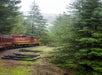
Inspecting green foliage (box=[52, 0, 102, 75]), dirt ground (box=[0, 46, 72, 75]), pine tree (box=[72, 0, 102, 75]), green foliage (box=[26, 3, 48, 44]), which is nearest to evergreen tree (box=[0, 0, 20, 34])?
green foliage (box=[52, 0, 102, 75])

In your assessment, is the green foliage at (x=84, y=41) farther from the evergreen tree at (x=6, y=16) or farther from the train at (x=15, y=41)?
the evergreen tree at (x=6, y=16)

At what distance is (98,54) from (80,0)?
6180mm

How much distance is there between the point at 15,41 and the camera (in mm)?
36219

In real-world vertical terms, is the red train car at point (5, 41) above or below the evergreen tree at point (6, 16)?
below

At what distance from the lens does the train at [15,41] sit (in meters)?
29.8

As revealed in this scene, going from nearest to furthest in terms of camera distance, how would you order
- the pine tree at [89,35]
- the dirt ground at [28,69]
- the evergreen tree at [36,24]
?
the dirt ground at [28,69]
the pine tree at [89,35]
the evergreen tree at [36,24]

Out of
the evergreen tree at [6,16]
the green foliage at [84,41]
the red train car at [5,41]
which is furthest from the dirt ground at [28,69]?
the evergreen tree at [6,16]

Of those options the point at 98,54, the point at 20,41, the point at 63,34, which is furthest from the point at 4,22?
the point at 98,54

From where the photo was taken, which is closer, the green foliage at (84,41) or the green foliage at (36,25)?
the green foliage at (84,41)

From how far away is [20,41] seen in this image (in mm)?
37938

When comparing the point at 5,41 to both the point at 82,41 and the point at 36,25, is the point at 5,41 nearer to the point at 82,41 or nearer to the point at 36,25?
the point at 82,41

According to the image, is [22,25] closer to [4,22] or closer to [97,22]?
[4,22]

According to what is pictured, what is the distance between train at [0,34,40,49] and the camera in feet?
97.9

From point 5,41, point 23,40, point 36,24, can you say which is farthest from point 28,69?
point 36,24
